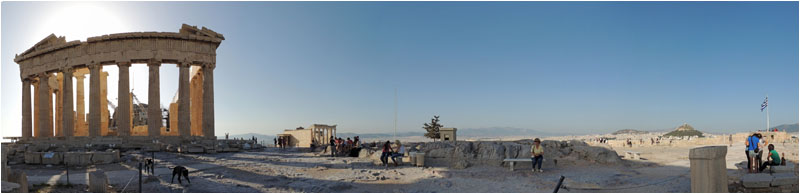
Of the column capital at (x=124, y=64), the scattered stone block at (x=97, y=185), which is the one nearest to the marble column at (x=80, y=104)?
the column capital at (x=124, y=64)

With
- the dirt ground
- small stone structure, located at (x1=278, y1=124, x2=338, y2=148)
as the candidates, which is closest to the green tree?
small stone structure, located at (x1=278, y1=124, x2=338, y2=148)

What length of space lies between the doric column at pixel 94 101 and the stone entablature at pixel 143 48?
0.75m

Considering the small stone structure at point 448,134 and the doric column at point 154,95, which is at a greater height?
the doric column at point 154,95

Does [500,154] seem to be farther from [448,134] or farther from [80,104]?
[80,104]

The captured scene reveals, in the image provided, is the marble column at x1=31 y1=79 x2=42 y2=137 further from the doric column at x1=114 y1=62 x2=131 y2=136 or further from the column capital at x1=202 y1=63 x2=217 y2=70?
the column capital at x1=202 y1=63 x2=217 y2=70

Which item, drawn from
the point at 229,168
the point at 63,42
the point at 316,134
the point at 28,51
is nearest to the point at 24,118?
the point at 28,51

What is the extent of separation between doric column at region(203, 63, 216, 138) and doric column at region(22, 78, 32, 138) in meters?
19.0

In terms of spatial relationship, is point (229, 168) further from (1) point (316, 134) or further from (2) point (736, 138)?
(2) point (736, 138)

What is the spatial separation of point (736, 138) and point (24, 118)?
58.0 metres

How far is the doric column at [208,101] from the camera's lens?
3569 centimetres

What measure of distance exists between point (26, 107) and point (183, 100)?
60.9 ft

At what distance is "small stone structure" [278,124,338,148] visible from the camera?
40.4 metres

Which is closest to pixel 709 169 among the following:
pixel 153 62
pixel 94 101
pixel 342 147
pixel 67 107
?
pixel 342 147

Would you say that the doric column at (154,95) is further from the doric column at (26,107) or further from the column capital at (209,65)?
the doric column at (26,107)
